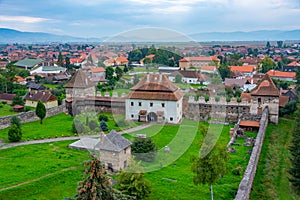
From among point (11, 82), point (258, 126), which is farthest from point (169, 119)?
point (11, 82)

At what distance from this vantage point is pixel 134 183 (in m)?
14.3

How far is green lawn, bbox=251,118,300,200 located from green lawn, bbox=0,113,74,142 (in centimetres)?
1480

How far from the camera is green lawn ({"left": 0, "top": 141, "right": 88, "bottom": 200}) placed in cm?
1559

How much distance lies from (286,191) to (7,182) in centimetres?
1436

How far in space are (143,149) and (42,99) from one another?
2028cm

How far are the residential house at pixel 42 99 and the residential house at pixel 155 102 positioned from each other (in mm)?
10339

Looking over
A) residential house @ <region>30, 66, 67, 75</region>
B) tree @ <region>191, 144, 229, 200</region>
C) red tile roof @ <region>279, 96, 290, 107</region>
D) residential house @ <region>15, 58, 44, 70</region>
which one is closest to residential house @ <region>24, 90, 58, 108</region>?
red tile roof @ <region>279, 96, 290, 107</region>

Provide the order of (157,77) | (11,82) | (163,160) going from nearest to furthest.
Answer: (163,160) → (157,77) → (11,82)

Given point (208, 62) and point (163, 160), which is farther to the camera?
point (163, 160)

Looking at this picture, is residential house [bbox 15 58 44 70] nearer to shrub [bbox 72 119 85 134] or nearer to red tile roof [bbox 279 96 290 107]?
shrub [bbox 72 119 85 134]

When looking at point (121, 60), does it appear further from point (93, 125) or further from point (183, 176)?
point (93, 125)

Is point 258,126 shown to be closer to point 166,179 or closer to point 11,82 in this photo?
point 166,179

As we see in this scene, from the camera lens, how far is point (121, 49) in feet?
53.6

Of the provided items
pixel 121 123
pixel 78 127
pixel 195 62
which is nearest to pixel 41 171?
pixel 78 127
